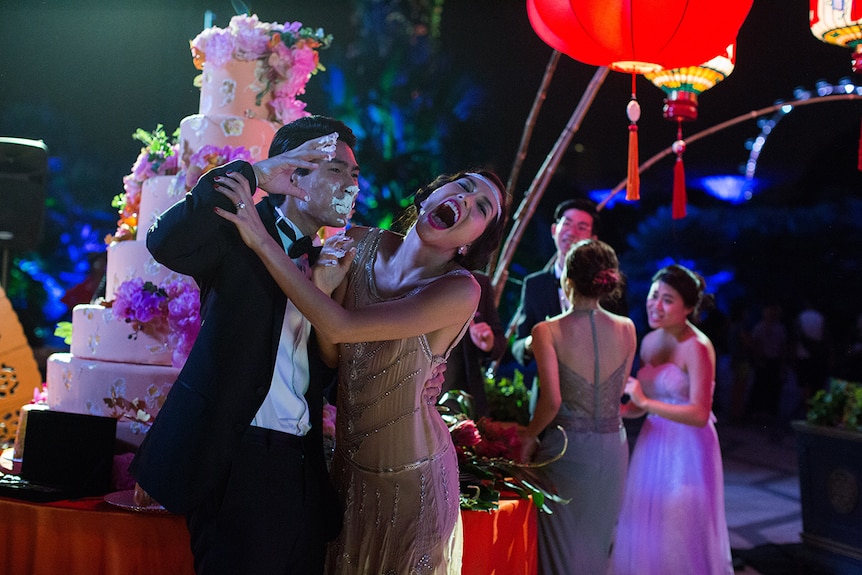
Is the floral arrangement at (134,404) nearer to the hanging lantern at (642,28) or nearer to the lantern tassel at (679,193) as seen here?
the hanging lantern at (642,28)

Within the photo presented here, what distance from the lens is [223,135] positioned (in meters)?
3.04

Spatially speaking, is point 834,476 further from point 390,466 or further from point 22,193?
point 22,193

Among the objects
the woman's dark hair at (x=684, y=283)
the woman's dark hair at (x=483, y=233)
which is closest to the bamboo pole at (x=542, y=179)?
the woman's dark hair at (x=684, y=283)

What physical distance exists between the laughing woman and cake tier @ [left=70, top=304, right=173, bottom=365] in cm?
113

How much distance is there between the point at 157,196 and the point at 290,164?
4.94ft

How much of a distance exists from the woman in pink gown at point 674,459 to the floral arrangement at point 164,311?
2072 millimetres

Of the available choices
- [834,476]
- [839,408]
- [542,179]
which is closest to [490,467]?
[542,179]

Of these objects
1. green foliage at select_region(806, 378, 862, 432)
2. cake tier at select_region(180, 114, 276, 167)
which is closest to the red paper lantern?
cake tier at select_region(180, 114, 276, 167)

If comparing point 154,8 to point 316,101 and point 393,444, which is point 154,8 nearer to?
point 316,101

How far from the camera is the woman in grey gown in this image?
11.0 feet

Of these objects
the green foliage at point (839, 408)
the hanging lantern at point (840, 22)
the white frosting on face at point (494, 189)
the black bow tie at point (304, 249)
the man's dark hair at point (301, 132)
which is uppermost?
the hanging lantern at point (840, 22)

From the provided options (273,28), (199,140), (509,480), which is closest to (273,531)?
(509,480)

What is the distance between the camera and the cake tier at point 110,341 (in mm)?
2916

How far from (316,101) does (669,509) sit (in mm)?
6729
